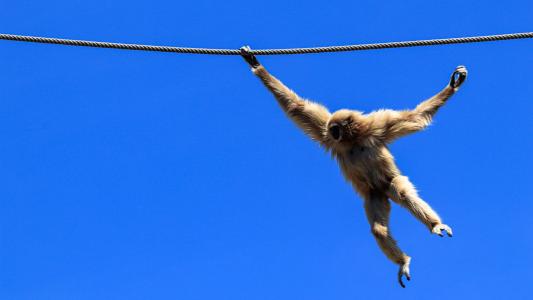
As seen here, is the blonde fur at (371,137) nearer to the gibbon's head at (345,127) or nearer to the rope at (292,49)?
the gibbon's head at (345,127)

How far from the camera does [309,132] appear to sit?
521 inches

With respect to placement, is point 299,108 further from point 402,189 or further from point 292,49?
point 292,49

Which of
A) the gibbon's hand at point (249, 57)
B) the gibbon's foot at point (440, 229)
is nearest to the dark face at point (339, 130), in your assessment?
the gibbon's hand at point (249, 57)

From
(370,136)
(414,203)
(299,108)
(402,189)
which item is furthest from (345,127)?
(414,203)

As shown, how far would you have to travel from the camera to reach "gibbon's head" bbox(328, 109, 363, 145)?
1270 centimetres

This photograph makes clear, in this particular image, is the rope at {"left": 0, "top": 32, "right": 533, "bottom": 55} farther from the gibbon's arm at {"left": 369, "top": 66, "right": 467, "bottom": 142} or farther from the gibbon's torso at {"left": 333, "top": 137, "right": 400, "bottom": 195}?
the gibbon's torso at {"left": 333, "top": 137, "right": 400, "bottom": 195}

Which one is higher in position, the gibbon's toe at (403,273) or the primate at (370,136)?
the primate at (370,136)

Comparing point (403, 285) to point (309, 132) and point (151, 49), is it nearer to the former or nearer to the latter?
point (309, 132)

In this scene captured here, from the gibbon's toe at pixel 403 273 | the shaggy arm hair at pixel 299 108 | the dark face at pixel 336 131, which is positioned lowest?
the gibbon's toe at pixel 403 273

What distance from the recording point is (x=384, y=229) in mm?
11836

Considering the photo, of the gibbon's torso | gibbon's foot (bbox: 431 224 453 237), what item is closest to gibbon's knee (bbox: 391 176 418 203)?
the gibbon's torso

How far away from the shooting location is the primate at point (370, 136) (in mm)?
12250

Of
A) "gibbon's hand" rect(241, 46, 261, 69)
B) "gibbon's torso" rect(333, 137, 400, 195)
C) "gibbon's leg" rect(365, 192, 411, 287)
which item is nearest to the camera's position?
"gibbon's leg" rect(365, 192, 411, 287)

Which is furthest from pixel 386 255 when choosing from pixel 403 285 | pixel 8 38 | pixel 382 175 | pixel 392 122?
pixel 8 38
